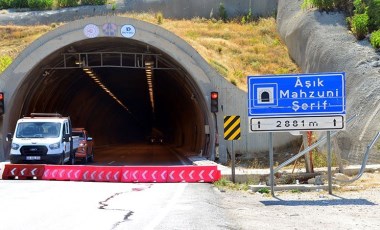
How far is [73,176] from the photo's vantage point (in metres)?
25.2

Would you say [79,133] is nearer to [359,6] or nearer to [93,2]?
[359,6]

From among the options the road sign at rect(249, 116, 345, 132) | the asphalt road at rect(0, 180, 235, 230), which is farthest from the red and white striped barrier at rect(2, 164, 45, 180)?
the road sign at rect(249, 116, 345, 132)

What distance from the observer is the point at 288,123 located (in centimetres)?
1870

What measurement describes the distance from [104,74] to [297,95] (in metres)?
34.0

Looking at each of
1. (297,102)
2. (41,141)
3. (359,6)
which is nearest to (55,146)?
(41,141)

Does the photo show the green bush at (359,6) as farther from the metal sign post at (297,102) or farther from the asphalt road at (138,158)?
the metal sign post at (297,102)

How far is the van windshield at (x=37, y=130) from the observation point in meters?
30.0

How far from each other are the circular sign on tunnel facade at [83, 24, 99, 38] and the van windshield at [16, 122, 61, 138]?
629 cm

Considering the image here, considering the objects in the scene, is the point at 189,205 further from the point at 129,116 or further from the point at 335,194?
the point at 129,116

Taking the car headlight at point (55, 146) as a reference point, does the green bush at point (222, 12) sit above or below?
above

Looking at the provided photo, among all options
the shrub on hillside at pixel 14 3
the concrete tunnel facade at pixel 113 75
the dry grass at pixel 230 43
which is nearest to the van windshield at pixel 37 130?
the concrete tunnel facade at pixel 113 75

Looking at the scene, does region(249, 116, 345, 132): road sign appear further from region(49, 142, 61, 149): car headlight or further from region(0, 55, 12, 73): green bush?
region(0, 55, 12, 73): green bush

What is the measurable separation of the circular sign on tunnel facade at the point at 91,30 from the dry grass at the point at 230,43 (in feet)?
27.5

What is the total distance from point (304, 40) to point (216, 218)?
30.3 metres
